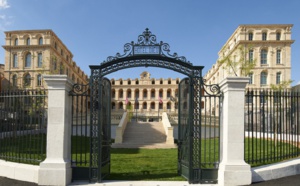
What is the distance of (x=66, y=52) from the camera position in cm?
5609

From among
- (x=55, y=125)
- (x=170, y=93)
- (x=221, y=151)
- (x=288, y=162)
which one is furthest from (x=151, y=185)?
(x=170, y=93)

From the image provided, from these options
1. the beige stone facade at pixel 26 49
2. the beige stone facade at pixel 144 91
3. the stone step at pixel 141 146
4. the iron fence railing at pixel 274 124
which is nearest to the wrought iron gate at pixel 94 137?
the iron fence railing at pixel 274 124

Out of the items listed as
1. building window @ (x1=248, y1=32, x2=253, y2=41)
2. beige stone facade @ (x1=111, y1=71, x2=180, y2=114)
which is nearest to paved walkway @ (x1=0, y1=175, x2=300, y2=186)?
building window @ (x1=248, y1=32, x2=253, y2=41)

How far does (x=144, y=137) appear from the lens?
19906 millimetres

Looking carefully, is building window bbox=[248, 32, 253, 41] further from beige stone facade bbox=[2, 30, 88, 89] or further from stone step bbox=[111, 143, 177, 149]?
stone step bbox=[111, 143, 177, 149]

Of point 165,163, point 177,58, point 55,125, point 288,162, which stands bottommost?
point 165,163

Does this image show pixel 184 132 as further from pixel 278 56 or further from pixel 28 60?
pixel 28 60

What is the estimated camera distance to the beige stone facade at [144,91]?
6994cm

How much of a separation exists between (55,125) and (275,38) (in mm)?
47151

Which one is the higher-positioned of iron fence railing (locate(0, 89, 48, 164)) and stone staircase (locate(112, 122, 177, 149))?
iron fence railing (locate(0, 89, 48, 164))

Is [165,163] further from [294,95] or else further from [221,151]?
[294,95]

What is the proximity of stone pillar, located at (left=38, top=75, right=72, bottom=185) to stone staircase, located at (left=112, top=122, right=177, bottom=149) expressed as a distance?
33.6 ft

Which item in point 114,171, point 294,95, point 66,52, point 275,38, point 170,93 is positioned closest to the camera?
point 294,95

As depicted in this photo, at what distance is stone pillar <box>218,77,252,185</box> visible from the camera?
693 centimetres
